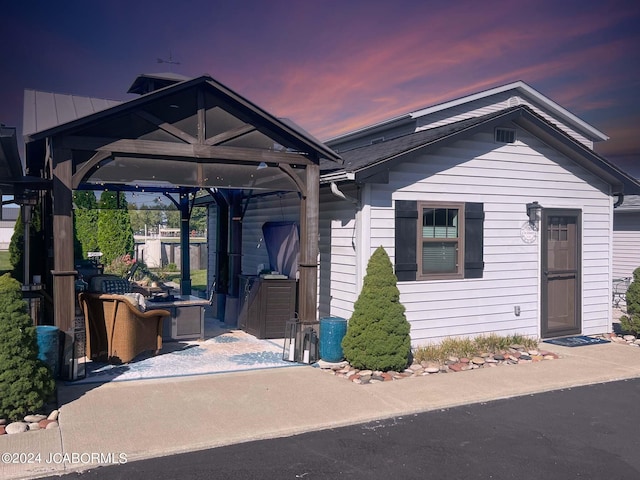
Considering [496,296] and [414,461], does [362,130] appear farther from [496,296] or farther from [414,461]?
[414,461]

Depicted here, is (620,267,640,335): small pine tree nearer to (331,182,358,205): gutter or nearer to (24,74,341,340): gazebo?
(331,182,358,205): gutter

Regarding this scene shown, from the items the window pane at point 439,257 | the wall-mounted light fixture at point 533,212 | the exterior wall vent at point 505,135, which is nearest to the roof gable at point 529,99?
the exterior wall vent at point 505,135

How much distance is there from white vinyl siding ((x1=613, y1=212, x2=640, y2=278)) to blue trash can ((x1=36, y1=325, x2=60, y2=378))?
16736 millimetres

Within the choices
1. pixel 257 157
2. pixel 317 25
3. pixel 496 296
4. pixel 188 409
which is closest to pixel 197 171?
pixel 257 157

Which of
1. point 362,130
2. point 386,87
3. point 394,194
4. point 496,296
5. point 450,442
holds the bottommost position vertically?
point 450,442

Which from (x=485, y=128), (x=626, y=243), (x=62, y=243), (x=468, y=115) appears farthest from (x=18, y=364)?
(x=626, y=243)

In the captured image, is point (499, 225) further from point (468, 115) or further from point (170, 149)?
point (468, 115)

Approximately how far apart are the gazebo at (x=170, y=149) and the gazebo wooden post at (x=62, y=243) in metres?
0.01

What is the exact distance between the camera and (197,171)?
823cm

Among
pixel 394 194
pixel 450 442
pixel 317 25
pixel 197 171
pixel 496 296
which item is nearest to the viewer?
pixel 450 442

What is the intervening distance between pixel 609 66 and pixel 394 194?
28838 mm

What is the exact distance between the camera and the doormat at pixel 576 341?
33.6 feet

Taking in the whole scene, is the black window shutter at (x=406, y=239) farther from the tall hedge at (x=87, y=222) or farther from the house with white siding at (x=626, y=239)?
the tall hedge at (x=87, y=222)

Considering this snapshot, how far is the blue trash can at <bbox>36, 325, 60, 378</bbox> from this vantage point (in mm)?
6742
